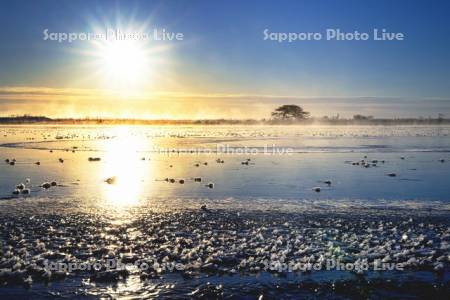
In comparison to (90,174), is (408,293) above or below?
below

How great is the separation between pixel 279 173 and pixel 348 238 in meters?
12.0

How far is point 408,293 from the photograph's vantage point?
8.28 m

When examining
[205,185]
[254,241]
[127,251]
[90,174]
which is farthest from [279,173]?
[127,251]

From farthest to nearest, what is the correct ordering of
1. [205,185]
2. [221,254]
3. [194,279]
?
[205,185]
[221,254]
[194,279]

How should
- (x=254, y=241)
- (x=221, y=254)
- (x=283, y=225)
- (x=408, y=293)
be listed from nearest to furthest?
1. (x=408, y=293)
2. (x=221, y=254)
3. (x=254, y=241)
4. (x=283, y=225)

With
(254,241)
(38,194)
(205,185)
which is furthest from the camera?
(205,185)

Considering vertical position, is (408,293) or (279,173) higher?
(279,173)

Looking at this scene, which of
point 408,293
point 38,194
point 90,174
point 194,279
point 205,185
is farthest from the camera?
point 90,174

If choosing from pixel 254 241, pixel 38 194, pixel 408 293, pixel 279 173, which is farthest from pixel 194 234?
pixel 279 173

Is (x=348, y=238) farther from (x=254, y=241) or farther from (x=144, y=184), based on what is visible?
(x=144, y=184)

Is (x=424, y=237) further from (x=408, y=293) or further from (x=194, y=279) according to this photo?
(x=194, y=279)

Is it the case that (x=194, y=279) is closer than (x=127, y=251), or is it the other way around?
(x=194, y=279)

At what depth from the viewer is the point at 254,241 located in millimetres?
11141

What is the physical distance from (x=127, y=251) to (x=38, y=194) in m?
8.10
